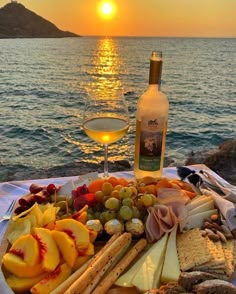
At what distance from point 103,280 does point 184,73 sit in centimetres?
2358

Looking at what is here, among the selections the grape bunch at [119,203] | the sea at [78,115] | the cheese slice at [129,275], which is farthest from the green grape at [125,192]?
the sea at [78,115]

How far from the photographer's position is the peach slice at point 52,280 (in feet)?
2.69

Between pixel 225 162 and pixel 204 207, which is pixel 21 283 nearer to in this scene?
pixel 204 207

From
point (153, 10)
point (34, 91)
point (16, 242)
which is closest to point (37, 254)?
point (16, 242)

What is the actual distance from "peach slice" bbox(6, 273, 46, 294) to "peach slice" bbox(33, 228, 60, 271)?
0.12 feet

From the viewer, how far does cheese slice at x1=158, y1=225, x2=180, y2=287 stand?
90cm

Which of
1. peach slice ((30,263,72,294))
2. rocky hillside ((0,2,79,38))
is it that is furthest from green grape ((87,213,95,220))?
rocky hillside ((0,2,79,38))

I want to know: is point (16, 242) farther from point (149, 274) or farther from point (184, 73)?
point (184, 73)

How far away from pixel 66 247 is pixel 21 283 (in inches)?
5.0

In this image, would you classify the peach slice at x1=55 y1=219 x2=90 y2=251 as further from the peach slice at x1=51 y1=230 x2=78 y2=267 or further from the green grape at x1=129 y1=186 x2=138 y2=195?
the green grape at x1=129 y1=186 x2=138 y2=195

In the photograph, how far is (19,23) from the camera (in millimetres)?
53969

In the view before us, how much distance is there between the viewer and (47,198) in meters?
1.23

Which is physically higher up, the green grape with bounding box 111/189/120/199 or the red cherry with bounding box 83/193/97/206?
the green grape with bounding box 111/189/120/199

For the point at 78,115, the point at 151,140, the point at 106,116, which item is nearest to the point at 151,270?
the point at 151,140
